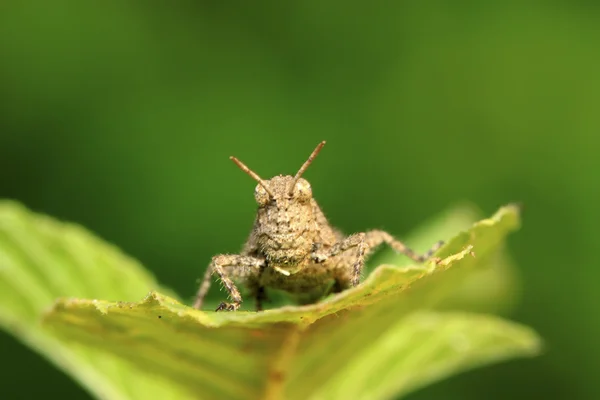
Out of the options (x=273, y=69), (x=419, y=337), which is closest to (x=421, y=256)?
(x=419, y=337)

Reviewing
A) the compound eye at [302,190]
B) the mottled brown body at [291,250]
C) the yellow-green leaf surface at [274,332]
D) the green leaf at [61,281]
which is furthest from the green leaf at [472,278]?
the green leaf at [61,281]

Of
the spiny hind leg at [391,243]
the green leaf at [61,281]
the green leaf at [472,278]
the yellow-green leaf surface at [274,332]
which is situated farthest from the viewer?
the green leaf at [472,278]

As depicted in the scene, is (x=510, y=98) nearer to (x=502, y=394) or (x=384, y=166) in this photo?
(x=384, y=166)

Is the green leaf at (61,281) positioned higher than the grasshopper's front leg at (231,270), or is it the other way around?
the grasshopper's front leg at (231,270)

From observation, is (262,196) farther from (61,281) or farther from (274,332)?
(274,332)

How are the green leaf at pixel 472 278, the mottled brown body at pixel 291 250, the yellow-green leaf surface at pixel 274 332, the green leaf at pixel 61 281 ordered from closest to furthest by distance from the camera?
1. the yellow-green leaf surface at pixel 274 332
2. the green leaf at pixel 61 281
3. the mottled brown body at pixel 291 250
4. the green leaf at pixel 472 278

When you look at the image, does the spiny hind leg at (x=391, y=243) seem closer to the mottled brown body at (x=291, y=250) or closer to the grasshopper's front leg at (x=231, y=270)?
the mottled brown body at (x=291, y=250)
